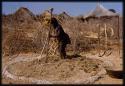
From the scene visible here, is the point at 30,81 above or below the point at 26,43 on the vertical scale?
below

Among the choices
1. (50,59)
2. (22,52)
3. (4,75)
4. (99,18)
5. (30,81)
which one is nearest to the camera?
(30,81)

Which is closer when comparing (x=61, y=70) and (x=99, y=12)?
(x=61, y=70)

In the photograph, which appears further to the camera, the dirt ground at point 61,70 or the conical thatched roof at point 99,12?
the conical thatched roof at point 99,12

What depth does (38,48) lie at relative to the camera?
1327 cm

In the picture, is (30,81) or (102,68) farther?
(102,68)

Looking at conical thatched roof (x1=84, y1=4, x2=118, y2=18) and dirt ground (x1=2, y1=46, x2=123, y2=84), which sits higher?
conical thatched roof (x1=84, y1=4, x2=118, y2=18)

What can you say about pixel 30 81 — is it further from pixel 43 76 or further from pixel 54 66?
pixel 54 66

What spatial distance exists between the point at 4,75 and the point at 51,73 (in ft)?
4.96

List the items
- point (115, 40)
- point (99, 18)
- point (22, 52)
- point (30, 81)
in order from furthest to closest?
1. point (99, 18)
2. point (115, 40)
3. point (22, 52)
4. point (30, 81)

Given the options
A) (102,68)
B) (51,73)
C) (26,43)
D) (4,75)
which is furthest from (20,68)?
(26,43)

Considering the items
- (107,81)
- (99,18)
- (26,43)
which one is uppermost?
(99,18)

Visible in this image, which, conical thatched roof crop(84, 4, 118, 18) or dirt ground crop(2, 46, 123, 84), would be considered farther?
conical thatched roof crop(84, 4, 118, 18)

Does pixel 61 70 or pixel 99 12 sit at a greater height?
pixel 99 12

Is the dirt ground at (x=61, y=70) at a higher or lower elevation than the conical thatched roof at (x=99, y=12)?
lower
